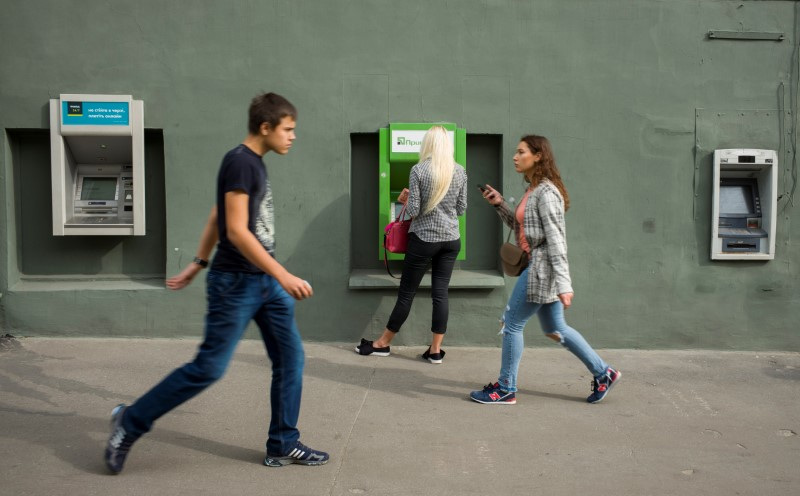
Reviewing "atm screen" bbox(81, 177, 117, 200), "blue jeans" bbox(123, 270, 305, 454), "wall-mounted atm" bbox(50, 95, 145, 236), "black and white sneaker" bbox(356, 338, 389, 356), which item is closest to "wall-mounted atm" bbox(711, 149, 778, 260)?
"black and white sneaker" bbox(356, 338, 389, 356)

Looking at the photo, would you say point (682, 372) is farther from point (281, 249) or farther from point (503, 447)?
point (281, 249)

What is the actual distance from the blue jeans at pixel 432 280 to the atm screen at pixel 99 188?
2.58 meters

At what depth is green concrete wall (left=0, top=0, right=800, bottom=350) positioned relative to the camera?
6.35 m

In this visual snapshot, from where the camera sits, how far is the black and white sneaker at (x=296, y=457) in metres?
3.85

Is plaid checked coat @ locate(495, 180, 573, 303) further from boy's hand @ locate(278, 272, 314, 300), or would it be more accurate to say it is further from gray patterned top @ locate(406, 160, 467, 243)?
boy's hand @ locate(278, 272, 314, 300)

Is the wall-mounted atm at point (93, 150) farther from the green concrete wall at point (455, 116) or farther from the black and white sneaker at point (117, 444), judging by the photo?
the black and white sneaker at point (117, 444)

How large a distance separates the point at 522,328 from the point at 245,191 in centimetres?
217

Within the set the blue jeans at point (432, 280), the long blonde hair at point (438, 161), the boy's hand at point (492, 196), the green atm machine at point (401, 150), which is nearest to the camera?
the boy's hand at point (492, 196)

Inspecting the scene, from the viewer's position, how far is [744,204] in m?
6.66

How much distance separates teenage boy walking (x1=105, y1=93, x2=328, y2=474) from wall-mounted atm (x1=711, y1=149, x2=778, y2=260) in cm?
419

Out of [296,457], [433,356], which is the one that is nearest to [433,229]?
[433,356]

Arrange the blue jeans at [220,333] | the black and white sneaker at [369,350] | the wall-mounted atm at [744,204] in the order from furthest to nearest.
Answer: the wall-mounted atm at [744,204] → the black and white sneaker at [369,350] → the blue jeans at [220,333]

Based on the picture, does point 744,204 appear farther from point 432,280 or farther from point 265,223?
point 265,223

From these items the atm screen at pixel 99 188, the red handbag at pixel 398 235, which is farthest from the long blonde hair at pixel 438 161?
the atm screen at pixel 99 188
